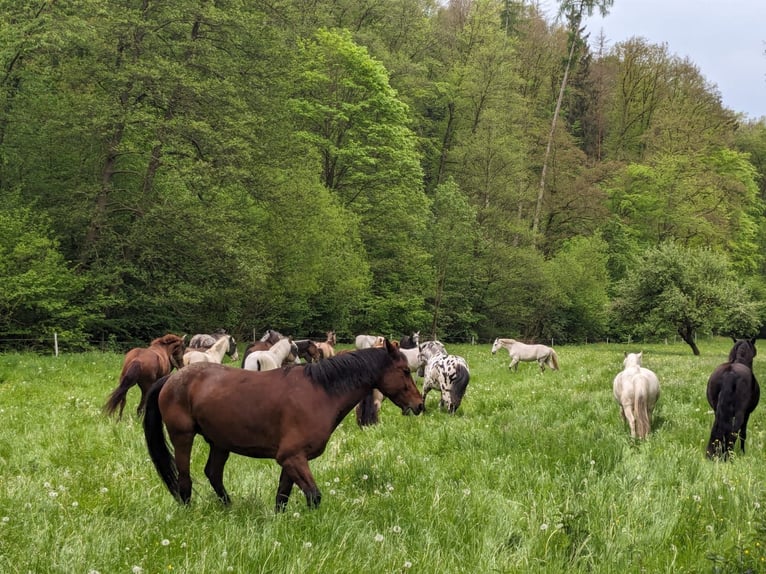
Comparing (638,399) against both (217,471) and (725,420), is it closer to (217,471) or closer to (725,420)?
(725,420)

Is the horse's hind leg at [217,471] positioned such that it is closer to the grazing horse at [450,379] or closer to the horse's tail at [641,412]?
the horse's tail at [641,412]

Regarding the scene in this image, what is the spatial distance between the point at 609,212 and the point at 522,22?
21.1m

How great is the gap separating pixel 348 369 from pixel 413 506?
1405mm

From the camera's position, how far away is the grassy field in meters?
3.98

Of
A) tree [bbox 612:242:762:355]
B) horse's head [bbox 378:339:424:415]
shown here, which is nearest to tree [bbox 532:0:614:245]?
tree [bbox 612:242:762:355]

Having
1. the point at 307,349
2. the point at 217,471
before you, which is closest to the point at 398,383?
the point at 217,471

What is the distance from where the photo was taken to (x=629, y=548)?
14.3ft

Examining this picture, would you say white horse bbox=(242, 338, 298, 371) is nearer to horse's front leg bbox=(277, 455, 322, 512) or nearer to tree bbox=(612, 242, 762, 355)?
horse's front leg bbox=(277, 455, 322, 512)

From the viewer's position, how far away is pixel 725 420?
7617mm

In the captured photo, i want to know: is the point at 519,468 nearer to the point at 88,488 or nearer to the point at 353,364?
the point at 353,364

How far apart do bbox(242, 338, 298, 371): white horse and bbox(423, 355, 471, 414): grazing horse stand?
330 centimetres

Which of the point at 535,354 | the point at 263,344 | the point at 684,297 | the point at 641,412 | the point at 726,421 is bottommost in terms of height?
the point at 535,354

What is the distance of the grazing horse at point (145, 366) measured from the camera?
9648mm

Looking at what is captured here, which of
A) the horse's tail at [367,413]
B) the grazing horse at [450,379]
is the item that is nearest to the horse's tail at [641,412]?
the grazing horse at [450,379]
